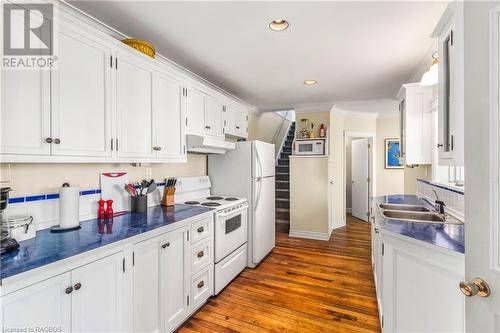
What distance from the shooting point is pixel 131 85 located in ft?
6.55

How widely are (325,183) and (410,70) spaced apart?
7.34 ft

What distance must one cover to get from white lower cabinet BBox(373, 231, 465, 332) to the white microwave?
2.86 meters

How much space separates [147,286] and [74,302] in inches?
20.2

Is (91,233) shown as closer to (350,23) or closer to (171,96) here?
(171,96)

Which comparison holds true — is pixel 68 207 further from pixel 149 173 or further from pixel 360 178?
pixel 360 178

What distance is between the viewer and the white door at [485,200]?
75 cm

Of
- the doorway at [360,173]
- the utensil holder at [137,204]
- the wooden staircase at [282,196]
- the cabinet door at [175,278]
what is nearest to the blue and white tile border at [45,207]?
the utensil holder at [137,204]

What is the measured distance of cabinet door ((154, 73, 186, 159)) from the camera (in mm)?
2287

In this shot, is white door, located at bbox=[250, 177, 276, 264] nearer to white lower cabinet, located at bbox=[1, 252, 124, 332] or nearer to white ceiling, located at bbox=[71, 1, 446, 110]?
white ceiling, located at bbox=[71, 1, 446, 110]

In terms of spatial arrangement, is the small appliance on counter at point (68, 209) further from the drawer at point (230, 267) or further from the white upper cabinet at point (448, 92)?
the white upper cabinet at point (448, 92)

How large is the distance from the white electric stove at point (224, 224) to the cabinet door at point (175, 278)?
499mm

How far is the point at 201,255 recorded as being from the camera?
2.34 meters

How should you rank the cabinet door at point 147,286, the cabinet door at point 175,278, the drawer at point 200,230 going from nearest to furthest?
the cabinet door at point 147,286
the cabinet door at point 175,278
the drawer at point 200,230

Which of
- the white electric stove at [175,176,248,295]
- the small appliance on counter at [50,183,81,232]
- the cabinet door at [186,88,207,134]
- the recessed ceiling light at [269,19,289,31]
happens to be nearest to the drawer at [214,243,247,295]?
the white electric stove at [175,176,248,295]
